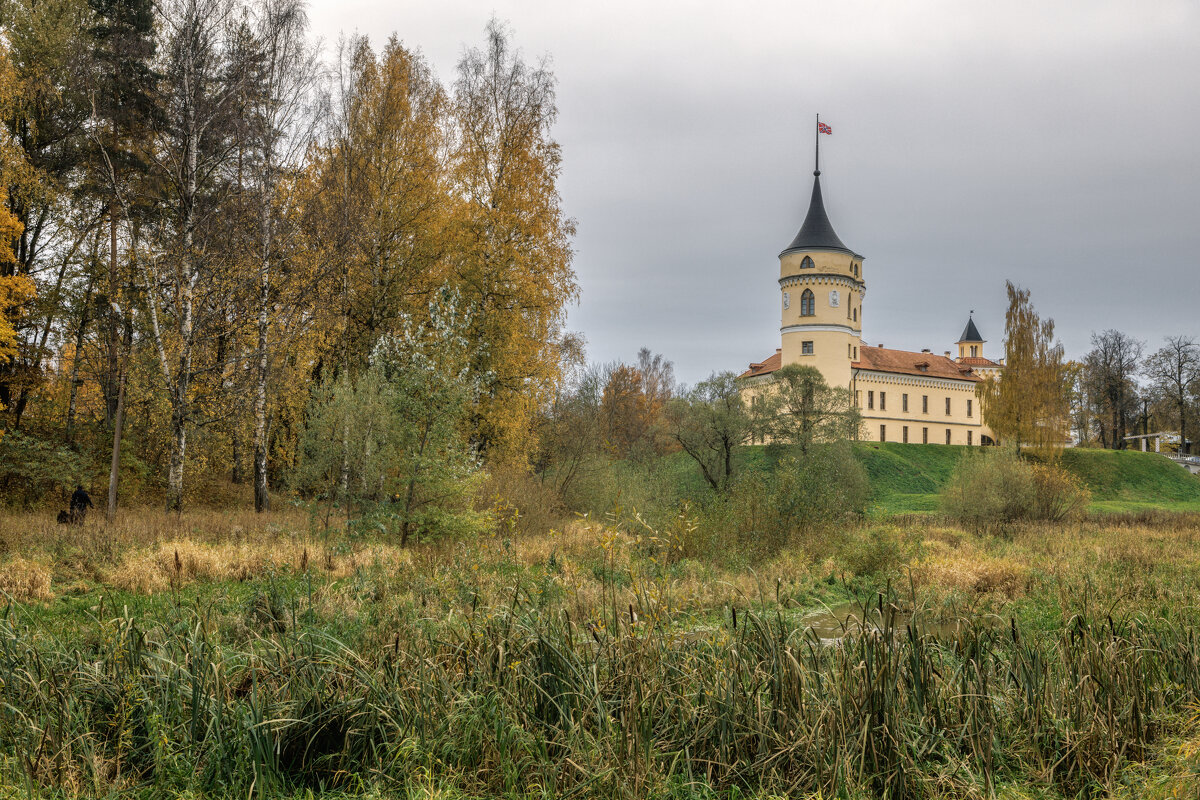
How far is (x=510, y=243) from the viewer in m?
21.3

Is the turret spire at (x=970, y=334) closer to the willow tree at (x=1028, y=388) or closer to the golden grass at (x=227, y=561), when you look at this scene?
the willow tree at (x=1028, y=388)

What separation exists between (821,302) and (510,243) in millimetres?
37486

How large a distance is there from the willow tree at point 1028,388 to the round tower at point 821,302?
54.1 ft

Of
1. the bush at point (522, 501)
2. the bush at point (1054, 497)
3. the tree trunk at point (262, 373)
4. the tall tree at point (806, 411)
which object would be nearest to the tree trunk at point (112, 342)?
the tree trunk at point (262, 373)

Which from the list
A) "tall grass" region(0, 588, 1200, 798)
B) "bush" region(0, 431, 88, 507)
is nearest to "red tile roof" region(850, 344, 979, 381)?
"bush" region(0, 431, 88, 507)

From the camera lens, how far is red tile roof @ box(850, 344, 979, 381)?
5937 cm

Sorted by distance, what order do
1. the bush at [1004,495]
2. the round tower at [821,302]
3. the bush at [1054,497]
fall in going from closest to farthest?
the bush at [1004,495] → the bush at [1054,497] → the round tower at [821,302]

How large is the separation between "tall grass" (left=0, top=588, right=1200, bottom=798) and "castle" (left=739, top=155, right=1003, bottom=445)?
44843mm

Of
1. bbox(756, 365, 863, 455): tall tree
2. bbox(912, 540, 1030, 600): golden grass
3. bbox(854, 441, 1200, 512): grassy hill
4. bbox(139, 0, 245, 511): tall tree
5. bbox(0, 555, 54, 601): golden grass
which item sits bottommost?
bbox(912, 540, 1030, 600): golden grass

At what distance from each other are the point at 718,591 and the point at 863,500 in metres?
16.5

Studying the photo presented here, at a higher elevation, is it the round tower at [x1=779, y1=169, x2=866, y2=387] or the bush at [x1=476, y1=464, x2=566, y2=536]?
the round tower at [x1=779, y1=169, x2=866, y2=387]

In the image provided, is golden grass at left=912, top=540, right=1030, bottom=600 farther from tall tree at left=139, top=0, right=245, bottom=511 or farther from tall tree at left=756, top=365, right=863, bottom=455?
tall tree at left=756, top=365, right=863, bottom=455

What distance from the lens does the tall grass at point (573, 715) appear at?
4.19 meters

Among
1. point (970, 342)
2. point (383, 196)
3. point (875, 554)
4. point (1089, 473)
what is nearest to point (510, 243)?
point (383, 196)
